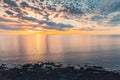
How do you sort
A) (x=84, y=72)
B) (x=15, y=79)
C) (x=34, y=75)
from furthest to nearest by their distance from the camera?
(x=84, y=72) < (x=34, y=75) < (x=15, y=79)

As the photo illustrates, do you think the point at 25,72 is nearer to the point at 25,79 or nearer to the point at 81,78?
the point at 25,79

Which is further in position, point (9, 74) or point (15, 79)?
point (9, 74)

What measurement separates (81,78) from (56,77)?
15.9 feet

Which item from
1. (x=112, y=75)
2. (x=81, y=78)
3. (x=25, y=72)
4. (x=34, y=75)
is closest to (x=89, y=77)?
(x=81, y=78)

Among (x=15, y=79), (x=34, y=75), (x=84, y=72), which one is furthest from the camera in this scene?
(x=84, y=72)

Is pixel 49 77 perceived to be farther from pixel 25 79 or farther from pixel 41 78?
pixel 25 79

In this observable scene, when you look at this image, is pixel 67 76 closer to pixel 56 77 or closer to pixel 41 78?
pixel 56 77

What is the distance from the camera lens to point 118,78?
1581 inches

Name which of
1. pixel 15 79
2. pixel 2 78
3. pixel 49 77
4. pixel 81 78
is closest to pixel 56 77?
pixel 49 77

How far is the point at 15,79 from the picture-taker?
39.4 meters

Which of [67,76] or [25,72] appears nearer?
[67,76]

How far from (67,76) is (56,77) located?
7.38 ft

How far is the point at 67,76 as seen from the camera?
41062mm

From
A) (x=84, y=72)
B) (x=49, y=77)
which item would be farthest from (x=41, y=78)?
(x=84, y=72)
